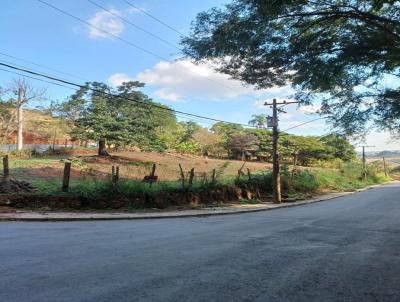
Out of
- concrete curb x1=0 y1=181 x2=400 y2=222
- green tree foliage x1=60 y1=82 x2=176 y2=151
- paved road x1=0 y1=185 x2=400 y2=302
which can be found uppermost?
green tree foliage x1=60 y1=82 x2=176 y2=151

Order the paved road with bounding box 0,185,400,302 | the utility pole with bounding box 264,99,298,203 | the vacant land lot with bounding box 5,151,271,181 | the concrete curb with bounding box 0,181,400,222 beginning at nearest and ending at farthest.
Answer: the paved road with bounding box 0,185,400,302
the concrete curb with bounding box 0,181,400,222
the vacant land lot with bounding box 5,151,271,181
the utility pole with bounding box 264,99,298,203

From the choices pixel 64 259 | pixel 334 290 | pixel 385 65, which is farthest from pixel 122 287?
pixel 385 65

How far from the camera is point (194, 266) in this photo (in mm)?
7816

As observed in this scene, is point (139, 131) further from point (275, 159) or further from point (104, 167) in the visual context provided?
point (275, 159)

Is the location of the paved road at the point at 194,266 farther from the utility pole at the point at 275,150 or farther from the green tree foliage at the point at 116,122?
the green tree foliage at the point at 116,122

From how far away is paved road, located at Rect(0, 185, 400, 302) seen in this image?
6078 mm

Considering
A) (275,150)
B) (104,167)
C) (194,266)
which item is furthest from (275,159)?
(194,266)

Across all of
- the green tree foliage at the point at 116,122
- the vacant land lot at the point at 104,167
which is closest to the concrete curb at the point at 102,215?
the vacant land lot at the point at 104,167

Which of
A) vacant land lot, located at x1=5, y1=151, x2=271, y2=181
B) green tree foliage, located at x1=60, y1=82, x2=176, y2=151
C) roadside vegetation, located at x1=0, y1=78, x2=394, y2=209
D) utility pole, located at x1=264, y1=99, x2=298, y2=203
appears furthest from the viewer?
green tree foliage, located at x1=60, y1=82, x2=176, y2=151

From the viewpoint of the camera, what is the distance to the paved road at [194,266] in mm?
6078

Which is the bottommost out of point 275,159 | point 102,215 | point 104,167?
point 102,215

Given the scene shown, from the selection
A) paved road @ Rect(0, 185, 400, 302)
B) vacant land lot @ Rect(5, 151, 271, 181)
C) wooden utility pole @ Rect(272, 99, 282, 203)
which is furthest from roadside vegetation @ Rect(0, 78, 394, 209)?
paved road @ Rect(0, 185, 400, 302)

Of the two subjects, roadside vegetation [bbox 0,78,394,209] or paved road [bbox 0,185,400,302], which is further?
roadside vegetation [bbox 0,78,394,209]

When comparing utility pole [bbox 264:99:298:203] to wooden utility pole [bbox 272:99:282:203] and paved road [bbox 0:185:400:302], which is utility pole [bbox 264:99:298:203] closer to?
wooden utility pole [bbox 272:99:282:203]
